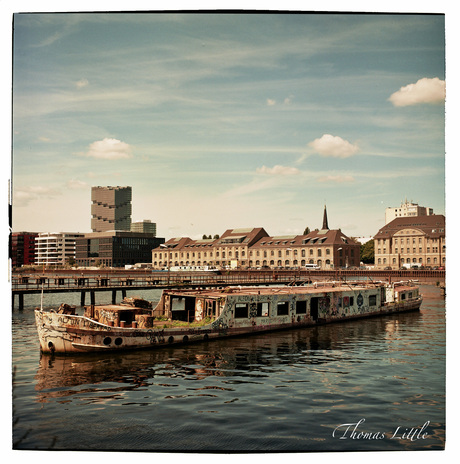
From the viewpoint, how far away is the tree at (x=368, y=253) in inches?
7426

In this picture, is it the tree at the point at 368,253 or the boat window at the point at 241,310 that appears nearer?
the boat window at the point at 241,310

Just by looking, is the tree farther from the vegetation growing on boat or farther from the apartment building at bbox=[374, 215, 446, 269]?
the vegetation growing on boat

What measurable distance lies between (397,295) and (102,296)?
50793 millimetres

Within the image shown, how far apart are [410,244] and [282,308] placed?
364 ft

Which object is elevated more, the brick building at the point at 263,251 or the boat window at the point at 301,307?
the brick building at the point at 263,251

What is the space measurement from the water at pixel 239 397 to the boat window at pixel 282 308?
4783 mm

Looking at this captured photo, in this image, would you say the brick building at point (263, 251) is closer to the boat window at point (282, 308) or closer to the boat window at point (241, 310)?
the boat window at point (282, 308)

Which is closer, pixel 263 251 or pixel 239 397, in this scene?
pixel 239 397

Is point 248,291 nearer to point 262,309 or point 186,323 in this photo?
point 262,309

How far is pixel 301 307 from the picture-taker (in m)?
39.8

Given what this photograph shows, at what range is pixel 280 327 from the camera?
122 ft

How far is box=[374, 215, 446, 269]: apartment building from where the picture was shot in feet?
419

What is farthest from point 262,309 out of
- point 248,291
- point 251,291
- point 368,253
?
point 368,253

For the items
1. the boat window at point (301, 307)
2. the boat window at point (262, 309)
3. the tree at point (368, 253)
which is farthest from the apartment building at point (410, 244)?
the boat window at point (262, 309)
